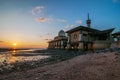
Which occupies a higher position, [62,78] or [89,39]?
[89,39]

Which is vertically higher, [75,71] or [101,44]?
[101,44]

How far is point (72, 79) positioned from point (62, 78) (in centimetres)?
57

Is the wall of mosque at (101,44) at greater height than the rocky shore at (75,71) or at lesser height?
greater

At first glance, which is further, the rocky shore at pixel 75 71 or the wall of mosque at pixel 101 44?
the wall of mosque at pixel 101 44

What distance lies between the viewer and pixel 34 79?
247 inches

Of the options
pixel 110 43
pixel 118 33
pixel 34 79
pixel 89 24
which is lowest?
pixel 34 79

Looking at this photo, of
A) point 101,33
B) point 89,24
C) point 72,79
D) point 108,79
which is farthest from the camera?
point 89,24

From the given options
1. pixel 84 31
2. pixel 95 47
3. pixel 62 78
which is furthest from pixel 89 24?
pixel 62 78

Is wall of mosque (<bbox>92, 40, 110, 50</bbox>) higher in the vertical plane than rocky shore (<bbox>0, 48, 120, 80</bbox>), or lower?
higher

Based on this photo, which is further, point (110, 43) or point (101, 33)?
point (101, 33)

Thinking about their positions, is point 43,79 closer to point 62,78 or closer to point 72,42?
point 62,78

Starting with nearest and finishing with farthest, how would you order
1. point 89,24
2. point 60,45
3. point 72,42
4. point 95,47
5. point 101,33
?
point 95,47 < point 101,33 < point 72,42 < point 89,24 < point 60,45

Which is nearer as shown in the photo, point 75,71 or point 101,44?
point 75,71

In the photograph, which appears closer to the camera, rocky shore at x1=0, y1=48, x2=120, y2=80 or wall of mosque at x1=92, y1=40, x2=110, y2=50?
rocky shore at x1=0, y1=48, x2=120, y2=80
